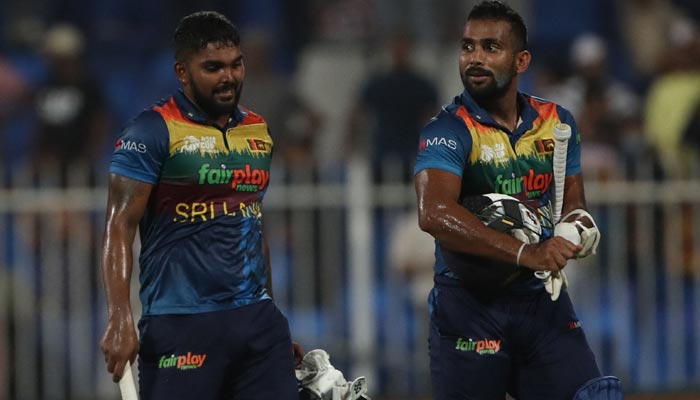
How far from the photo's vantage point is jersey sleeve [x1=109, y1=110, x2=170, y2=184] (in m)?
5.81

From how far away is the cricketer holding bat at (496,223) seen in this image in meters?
5.94

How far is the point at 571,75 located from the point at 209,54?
23.4 feet

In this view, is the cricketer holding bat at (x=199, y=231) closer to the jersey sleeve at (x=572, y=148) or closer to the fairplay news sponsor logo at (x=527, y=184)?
the fairplay news sponsor logo at (x=527, y=184)

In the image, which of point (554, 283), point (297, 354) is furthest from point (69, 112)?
point (554, 283)

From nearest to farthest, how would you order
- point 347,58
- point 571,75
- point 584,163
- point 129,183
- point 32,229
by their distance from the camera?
point 129,183, point 32,229, point 584,163, point 571,75, point 347,58

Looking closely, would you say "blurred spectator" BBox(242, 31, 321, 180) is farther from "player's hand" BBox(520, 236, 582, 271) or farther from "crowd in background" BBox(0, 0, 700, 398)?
"player's hand" BBox(520, 236, 582, 271)

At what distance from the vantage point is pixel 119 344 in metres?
5.54

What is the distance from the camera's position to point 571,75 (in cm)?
1259

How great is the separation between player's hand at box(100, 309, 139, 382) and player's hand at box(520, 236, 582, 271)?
1619 millimetres

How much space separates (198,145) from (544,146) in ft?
5.10

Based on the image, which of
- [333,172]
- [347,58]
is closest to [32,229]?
[333,172]

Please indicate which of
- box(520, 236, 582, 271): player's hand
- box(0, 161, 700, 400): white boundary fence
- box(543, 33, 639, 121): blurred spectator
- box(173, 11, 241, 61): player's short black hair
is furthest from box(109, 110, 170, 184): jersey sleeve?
box(543, 33, 639, 121): blurred spectator

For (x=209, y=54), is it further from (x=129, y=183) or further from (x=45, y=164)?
(x=45, y=164)

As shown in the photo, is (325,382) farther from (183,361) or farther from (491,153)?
(491,153)
